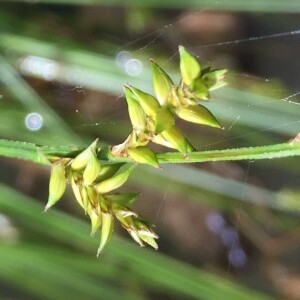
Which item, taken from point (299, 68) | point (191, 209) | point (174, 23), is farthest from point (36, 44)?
point (191, 209)

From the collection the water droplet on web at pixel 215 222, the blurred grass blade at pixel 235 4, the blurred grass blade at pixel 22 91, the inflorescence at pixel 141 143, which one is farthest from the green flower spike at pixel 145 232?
the water droplet on web at pixel 215 222

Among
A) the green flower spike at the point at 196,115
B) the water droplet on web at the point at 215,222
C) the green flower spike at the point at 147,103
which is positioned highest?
the green flower spike at the point at 147,103

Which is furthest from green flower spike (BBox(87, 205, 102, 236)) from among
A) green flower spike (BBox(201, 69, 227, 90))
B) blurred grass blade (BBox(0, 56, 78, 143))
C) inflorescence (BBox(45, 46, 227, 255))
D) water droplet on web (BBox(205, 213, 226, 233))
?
water droplet on web (BBox(205, 213, 226, 233))

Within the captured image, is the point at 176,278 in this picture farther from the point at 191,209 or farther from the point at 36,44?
the point at 191,209

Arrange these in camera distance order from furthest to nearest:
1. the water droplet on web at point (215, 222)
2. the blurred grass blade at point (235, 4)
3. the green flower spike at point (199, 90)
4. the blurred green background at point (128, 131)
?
1. the water droplet on web at point (215, 222)
2. the blurred green background at point (128, 131)
3. the blurred grass blade at point (235, 4)
4. the green flower spike at point (199, 90)

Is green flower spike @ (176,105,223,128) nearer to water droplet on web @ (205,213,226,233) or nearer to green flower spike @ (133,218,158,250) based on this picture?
green flower spike @ (133,218,158,250)

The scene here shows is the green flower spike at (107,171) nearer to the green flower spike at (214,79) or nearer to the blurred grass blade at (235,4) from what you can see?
the green flower spike at (214,79)

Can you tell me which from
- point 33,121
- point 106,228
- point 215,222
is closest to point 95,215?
point 106,228
